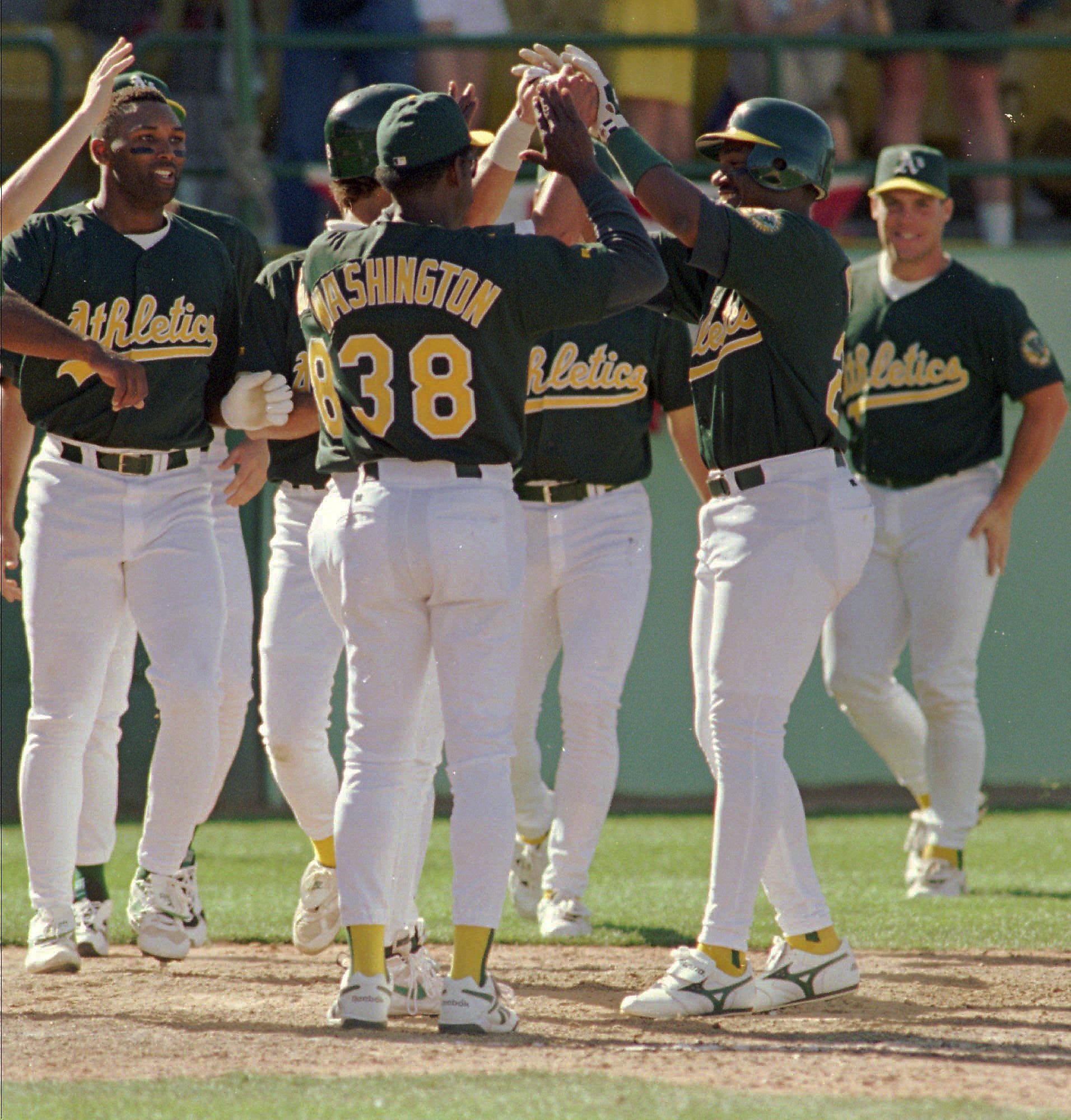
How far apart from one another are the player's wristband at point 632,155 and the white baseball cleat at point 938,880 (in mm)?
2882

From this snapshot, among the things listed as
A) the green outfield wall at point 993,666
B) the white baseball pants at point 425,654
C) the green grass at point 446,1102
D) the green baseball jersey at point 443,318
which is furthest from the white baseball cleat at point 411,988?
the green outfield wall at point 993,666

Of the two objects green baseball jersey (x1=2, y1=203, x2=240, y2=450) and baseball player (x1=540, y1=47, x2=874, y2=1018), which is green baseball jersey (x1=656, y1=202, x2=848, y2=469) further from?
green baseball jersey (x1=2, y1=203, x2=240, y2=450)

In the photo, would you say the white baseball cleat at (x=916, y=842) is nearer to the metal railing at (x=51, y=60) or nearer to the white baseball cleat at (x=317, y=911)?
the white baseball cleat at (x=317, y=911)

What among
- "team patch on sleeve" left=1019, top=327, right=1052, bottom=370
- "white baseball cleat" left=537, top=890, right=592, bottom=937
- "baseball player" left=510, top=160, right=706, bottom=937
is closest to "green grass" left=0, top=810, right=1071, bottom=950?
→ "white baseball cleat" left=537, top=890, right=592, bottom=937

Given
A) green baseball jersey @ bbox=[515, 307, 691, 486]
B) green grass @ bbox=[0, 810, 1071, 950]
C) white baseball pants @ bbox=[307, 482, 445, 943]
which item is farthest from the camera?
green baseball jersey @ bbox=[515, 307, 691, 486]

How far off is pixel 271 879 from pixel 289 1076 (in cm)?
306

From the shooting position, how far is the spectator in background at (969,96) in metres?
8.74

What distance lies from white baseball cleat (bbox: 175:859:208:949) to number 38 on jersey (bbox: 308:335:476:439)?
5.39 ft

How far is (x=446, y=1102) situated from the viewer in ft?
8.93

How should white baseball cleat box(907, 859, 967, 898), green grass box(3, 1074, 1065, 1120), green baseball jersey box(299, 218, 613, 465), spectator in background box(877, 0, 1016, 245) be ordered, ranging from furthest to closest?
spectator in background box(877, 0, 1016, 245), white baseball cleat box(907, 859, 967, 898), green baseball jersey box(299, 218, 613, 465), green grass box(3, 1074, 1065, 1120)

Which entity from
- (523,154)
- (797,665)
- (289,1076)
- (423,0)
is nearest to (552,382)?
(523,154)

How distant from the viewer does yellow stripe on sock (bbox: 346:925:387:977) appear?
3.37m

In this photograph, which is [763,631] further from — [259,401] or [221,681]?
[221,681]

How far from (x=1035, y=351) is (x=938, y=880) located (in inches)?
73.7
